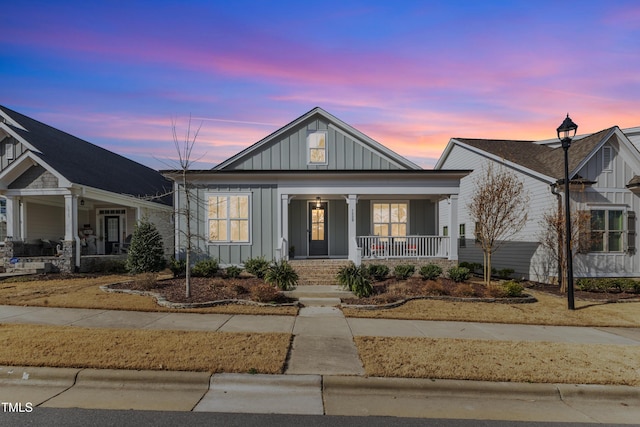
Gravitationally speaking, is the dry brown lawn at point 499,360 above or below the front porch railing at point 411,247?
below

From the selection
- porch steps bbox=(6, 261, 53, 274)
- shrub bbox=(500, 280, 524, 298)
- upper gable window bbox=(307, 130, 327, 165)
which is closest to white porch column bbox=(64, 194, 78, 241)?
porch steps bbox=(6, 261, 53, 274)

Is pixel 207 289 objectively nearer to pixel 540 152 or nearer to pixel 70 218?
pixel 70 218

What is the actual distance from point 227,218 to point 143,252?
3.13 meters

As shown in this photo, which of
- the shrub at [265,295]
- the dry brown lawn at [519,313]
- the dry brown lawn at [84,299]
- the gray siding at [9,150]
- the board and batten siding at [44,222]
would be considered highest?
the gray siding at [9,150]

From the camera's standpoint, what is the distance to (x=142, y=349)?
5824 millimetres

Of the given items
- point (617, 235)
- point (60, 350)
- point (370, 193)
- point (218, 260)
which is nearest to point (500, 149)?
point (617, 235)

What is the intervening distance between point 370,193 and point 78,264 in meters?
11.8

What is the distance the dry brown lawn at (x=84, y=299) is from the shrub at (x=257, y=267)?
137 inches

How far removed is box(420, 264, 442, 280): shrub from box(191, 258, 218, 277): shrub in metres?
7.35

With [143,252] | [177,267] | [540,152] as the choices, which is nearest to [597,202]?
[540,152]

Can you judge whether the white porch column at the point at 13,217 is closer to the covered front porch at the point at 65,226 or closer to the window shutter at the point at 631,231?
the covered front porch at the point at 65,226

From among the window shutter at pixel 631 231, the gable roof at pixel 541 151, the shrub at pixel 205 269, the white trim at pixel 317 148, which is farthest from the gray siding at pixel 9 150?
the window shutter at pixel 631 231

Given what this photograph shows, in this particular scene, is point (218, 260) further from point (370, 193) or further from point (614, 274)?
point (614, 274)

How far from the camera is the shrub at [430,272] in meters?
13.2
